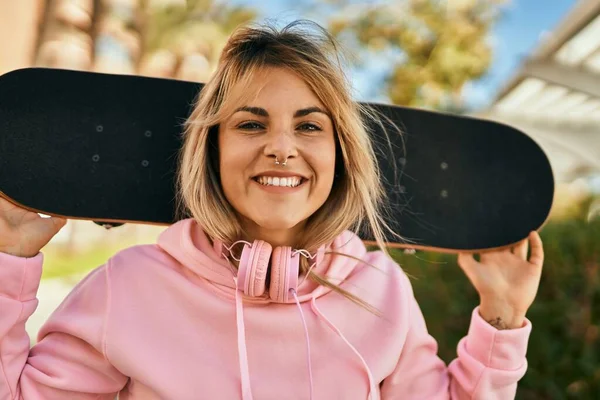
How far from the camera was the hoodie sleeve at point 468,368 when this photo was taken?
1639 mm

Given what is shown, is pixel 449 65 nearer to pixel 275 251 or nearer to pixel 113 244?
pixel 113 244

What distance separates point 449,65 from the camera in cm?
1299

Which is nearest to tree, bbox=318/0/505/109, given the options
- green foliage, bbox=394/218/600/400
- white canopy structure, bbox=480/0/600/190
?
white canopy structure, bbox=480/0/600/190

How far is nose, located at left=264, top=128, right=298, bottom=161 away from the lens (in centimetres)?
144

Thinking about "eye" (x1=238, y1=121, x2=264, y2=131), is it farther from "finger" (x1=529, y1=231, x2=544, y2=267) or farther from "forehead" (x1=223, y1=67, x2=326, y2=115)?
"finger" (x1=529, y1=231, x2=544, y2=267)

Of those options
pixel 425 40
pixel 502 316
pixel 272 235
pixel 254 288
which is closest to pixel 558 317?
pixel 502 316

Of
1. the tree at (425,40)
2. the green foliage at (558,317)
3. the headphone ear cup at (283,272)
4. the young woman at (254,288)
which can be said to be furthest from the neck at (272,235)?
the tree at (425,40)

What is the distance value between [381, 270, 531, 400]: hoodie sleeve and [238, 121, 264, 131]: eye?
633 millimetres

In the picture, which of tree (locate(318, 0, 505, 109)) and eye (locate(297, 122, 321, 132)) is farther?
tree (locate(318, 0, 505, 109))

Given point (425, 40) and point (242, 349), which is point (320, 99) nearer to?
point (242, 349)

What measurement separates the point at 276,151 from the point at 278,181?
0.07 metres

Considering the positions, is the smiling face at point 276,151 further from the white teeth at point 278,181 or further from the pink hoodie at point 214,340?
the pink hoodie at point 214,340

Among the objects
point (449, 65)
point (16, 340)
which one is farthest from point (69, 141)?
point (449, 65)

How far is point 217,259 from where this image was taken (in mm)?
1577
